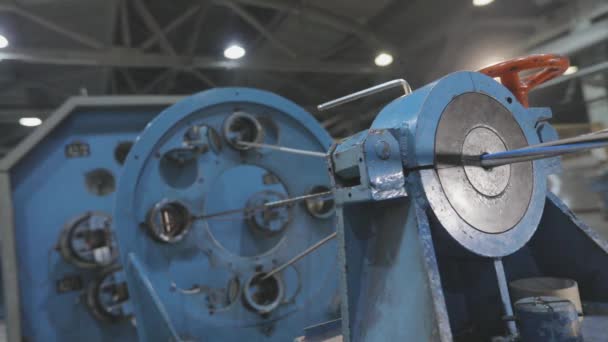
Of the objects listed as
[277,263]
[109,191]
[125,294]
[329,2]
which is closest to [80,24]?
[109,191]

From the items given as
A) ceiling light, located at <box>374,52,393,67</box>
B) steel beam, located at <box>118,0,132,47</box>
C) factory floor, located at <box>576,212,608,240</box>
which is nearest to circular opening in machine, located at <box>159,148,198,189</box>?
steel beam, located at <box>118,0,132,47</box>

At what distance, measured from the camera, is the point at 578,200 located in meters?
4.35

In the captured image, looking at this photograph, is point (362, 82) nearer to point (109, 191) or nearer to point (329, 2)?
point (329, 2)

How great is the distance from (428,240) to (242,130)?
1186 mm

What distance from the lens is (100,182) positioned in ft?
7.49

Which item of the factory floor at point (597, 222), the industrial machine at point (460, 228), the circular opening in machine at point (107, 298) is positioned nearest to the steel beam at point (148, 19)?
the circular opening in machine at point (107, 298)

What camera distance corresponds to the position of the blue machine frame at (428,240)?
0.78 metres

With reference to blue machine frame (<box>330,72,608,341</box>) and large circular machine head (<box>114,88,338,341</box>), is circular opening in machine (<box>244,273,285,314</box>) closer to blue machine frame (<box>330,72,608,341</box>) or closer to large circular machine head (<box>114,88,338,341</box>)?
large circular machine head (<box>114,88,338,341</box>)

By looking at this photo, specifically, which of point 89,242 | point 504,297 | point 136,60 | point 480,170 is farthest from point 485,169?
point 136,60

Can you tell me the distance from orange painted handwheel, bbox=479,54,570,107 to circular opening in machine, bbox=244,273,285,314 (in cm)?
118

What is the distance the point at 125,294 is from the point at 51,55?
7.88 feet

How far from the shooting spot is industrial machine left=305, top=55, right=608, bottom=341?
76 cm

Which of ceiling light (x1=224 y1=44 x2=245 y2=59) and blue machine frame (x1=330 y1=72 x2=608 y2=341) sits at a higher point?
ceiling light (x1=224 y1=44 x2=245 y2=59)

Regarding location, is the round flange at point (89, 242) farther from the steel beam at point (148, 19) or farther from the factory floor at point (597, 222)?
the factory floor at point (597, 222)
